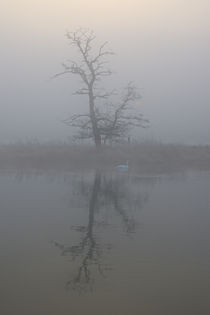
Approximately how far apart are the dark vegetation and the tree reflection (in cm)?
397

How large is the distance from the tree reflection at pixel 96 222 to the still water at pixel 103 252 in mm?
16

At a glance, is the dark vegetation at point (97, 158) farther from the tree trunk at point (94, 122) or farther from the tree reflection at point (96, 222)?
the tree reflection at point (96, 222)

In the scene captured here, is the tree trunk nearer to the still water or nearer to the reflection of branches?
the still water

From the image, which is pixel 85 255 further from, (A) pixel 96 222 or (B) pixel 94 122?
(B) pixel 94 122

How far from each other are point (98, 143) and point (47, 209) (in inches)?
540

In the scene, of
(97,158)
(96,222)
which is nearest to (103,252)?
(96,222)

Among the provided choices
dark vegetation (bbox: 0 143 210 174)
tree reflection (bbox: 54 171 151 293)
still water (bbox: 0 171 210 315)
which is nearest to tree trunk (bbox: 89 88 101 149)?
dark vegetation (bbox: 0 143 210 174)

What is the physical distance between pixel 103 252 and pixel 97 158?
48.8ft

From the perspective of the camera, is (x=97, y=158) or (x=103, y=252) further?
(x=97, y=158)

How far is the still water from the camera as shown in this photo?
17.7 feet

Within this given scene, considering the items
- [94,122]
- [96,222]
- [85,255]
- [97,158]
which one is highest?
[94,122]

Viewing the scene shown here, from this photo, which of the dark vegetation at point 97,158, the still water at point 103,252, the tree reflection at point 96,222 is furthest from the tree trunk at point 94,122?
the still water at point 103,252

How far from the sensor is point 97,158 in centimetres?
2209

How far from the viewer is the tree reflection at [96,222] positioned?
6252 millimetres
